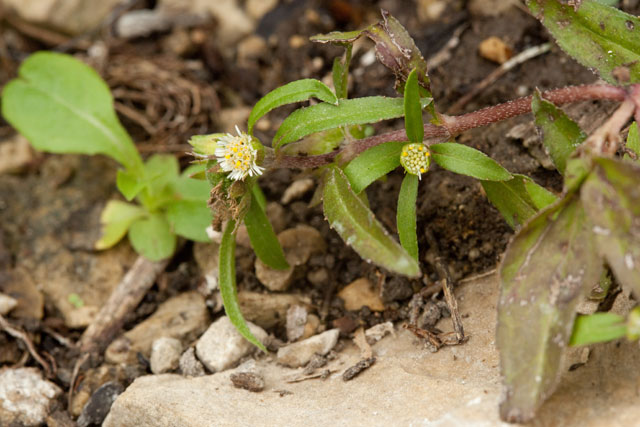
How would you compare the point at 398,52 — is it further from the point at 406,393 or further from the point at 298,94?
the point at 406,393

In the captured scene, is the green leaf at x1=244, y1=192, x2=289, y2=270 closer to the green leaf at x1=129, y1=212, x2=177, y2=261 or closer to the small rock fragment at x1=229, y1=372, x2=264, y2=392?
the small rock fragment at x1=229, y1=372, x2=264, y2=392

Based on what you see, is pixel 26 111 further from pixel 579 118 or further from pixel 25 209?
pixel 579 118

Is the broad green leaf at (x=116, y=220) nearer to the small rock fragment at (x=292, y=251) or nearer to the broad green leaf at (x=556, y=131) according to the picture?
the small rock fragment at (x=292, y=251)

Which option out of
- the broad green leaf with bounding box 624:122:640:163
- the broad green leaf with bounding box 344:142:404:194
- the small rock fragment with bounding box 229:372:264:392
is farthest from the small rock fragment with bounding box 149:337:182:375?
the broad green leaf with bounding box 624:122:640:163

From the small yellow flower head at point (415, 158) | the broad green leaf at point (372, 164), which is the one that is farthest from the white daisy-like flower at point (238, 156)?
the small yellow flower head at point (415, 158)

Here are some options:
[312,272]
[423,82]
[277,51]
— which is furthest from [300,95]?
[277,51]

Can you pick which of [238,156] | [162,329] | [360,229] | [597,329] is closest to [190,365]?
[162,329]
